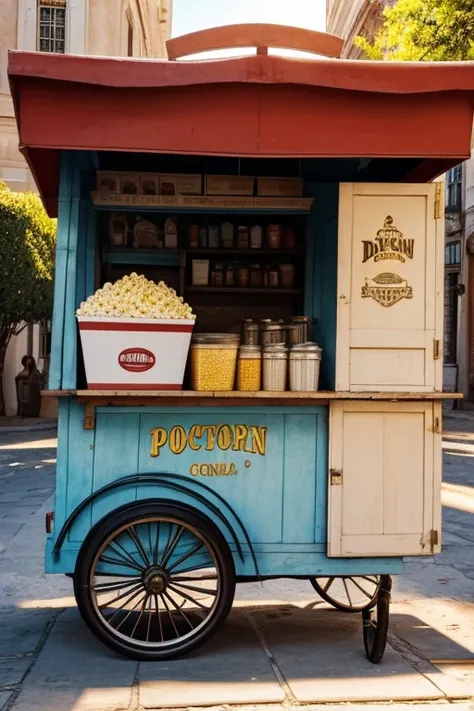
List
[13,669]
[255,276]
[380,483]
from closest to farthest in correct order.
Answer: [13,669] < [380,483] < [255,276]

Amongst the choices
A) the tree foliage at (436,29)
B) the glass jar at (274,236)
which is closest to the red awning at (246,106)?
the glass jar at (274,236)

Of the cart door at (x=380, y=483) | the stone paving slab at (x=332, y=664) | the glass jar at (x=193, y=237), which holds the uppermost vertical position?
the glass jar at (x=193, y=237)

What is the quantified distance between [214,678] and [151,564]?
697mm

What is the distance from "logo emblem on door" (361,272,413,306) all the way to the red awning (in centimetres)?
73

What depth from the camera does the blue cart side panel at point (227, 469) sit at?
479cm

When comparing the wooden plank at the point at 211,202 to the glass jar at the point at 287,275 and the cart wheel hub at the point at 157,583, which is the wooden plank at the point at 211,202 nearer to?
the glass jar at the point at 287,275

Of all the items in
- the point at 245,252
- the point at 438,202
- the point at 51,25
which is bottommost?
the point at 245,252

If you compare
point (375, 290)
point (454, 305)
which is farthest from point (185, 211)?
point (454, 305)

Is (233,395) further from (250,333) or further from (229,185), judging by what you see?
(229,185)

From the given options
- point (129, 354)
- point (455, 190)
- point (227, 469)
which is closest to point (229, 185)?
point (129, 354)

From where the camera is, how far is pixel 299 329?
5.25 meters

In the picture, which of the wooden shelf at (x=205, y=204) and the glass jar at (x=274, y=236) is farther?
the glass jar at (x=274, y=236)

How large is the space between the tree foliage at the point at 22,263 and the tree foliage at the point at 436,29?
11676 millimetres

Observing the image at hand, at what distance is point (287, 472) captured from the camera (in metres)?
4.91
